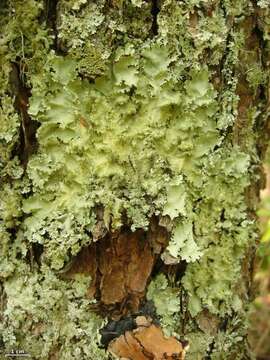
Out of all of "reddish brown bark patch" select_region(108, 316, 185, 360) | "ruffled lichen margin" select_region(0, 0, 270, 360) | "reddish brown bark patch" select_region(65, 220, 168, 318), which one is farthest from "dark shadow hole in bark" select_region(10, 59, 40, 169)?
"reddish brown bark patch" select_region(108, 316, 185, 360)

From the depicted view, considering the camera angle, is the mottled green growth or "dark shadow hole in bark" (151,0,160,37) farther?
the mottled green growth

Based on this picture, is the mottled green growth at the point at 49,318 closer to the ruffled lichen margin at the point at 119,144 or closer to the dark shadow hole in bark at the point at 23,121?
the ruffled lichen margin at the point at 119,144

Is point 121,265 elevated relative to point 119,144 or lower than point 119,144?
lower

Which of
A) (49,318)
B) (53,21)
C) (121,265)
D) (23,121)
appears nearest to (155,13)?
(53,21)

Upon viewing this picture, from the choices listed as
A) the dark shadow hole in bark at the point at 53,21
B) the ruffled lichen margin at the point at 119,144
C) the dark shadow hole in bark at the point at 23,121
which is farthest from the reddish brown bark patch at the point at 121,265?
the dark shadow hole in bark at the point at 53,21

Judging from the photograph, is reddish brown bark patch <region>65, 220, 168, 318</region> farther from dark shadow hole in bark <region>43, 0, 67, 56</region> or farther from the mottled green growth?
dark shadow hole in bark <region>43, 0, 67, 56</region>

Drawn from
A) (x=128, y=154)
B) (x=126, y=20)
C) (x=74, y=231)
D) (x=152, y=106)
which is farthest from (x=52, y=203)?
(x=126, y=20)

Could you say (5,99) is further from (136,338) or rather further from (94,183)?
(136,338)

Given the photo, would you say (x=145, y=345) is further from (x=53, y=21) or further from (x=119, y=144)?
(x=53, y=21)
